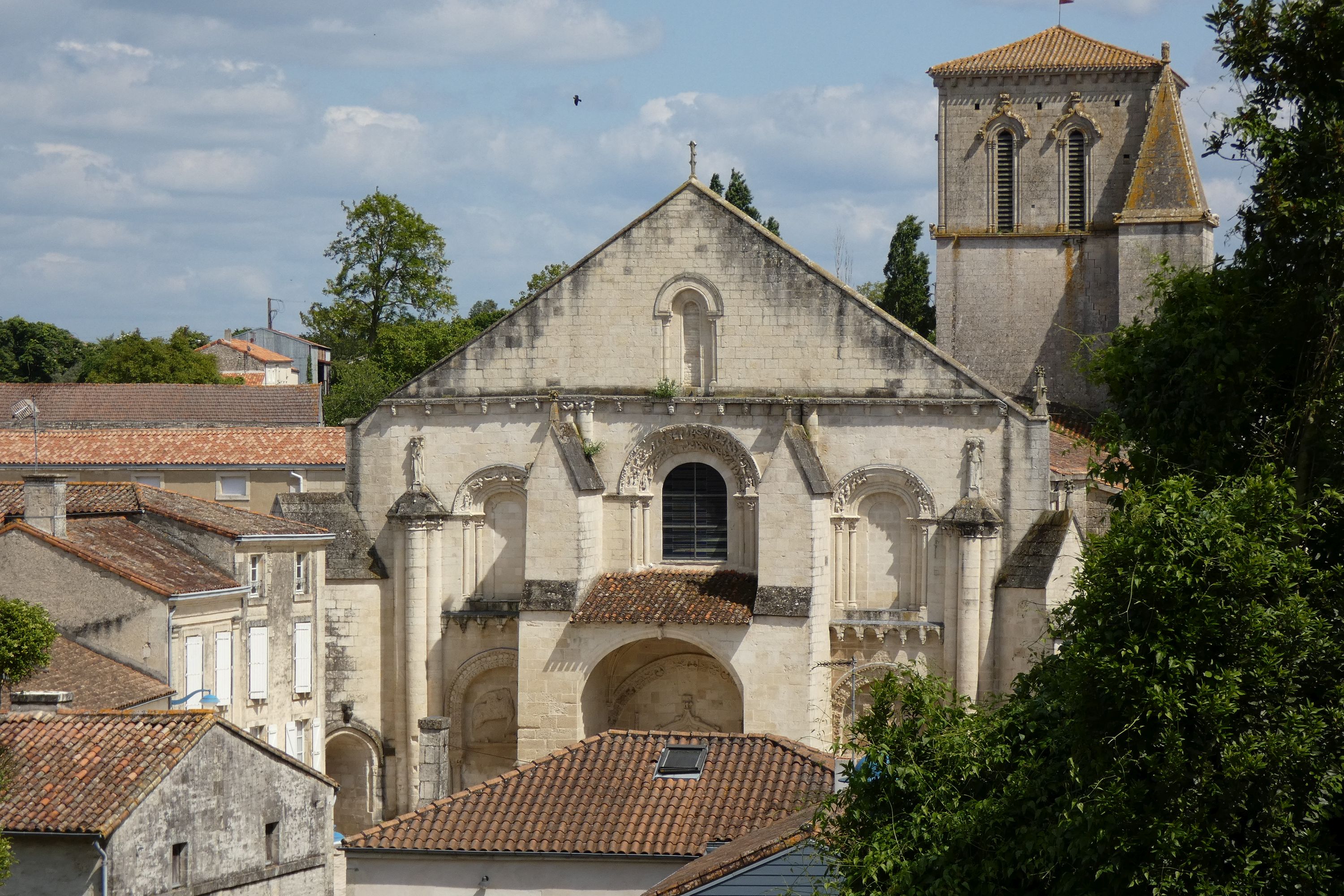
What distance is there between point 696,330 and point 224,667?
10.3 m

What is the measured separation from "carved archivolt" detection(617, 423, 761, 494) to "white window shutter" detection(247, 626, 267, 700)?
7014mm

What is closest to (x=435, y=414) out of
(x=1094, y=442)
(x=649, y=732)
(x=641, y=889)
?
(x=649, y=732)

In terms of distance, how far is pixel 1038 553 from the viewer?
33094mm

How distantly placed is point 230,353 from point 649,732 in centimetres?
6654

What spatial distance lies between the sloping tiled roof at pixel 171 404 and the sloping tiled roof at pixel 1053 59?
26.8 metres

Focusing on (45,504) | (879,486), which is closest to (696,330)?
(879,486)

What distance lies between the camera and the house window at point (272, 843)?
90.8ft

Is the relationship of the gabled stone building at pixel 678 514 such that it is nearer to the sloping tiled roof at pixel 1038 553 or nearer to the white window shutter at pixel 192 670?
the sloping tiled roof at pixel 1038 553

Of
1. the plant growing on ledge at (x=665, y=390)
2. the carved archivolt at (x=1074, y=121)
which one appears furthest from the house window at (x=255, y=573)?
the carved archivolt at (x=1074, y=121)

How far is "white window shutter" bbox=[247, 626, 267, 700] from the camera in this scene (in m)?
→ 34.5

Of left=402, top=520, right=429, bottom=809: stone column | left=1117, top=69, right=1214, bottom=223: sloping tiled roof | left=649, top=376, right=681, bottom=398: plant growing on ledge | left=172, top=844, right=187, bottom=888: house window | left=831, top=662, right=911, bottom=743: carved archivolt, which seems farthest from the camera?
left=1117, top=69, right=1214, bottom=223: sloping tiled roof

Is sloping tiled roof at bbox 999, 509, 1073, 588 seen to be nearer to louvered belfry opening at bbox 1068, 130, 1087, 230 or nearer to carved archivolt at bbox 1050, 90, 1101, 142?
louvered belfry opening at bbox 1068, 130, 1087, 230

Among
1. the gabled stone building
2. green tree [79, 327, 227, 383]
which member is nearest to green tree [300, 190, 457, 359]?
green tree [79, 327, 227, 383]

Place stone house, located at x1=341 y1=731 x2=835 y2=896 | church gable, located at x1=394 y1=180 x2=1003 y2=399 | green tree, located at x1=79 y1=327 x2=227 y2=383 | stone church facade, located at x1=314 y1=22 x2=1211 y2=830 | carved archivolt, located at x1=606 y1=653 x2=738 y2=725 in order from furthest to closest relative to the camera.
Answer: green tree, located at x1=79 y1=327 x2=227 y2=383, carved archivolt, located at x1=606 y1=653 x2=738 y2=725, church gable, located at x1=394 y1=180 x2=1003 y2=399, stone church facade, located at x1=314 y1=22 x2=1211 y2=830, stone house, located at x1=341 y1=731 x2=835 y2=896
